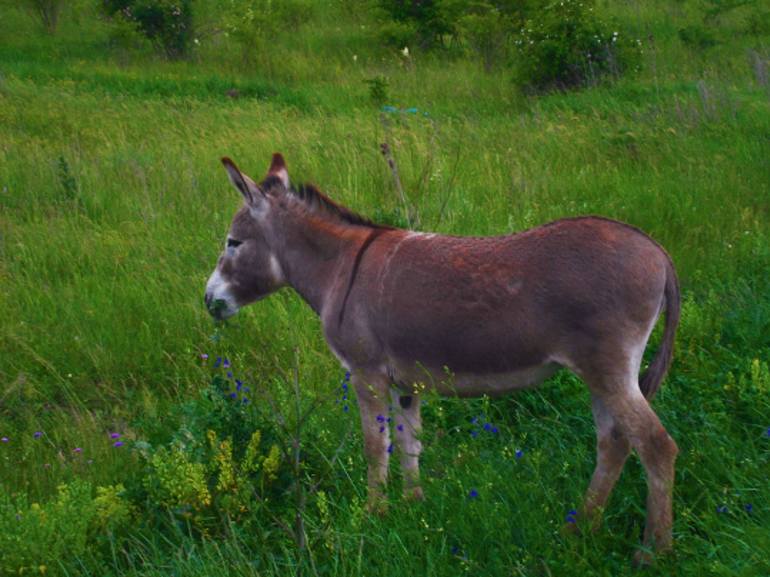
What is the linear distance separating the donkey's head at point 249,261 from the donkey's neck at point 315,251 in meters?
0.08

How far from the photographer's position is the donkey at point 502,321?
3268mm

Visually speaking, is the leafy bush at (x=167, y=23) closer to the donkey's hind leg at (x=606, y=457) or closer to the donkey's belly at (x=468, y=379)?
the donkey's belly at (x=468, y=379)

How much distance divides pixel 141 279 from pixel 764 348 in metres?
4.11

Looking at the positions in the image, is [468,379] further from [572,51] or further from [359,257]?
[572,51]

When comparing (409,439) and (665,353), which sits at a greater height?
(665,353)

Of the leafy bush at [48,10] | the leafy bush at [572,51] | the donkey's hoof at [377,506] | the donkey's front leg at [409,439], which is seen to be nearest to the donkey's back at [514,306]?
the donkey's front leg at [409,439]

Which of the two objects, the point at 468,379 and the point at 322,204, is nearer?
the point at 468,379

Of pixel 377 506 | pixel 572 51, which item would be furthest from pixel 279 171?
pixel 572 51

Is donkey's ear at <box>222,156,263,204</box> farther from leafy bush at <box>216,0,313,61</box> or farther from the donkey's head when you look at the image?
leafy bush at <box>216,0,313,61</box>

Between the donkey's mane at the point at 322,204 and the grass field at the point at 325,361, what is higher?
the donkey's mane at the point at 322,204

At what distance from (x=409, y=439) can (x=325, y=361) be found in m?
1.28

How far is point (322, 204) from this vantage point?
14.4 ft

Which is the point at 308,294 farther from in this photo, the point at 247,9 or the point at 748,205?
the point at 247,9

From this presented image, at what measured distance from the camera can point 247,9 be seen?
1916cm
